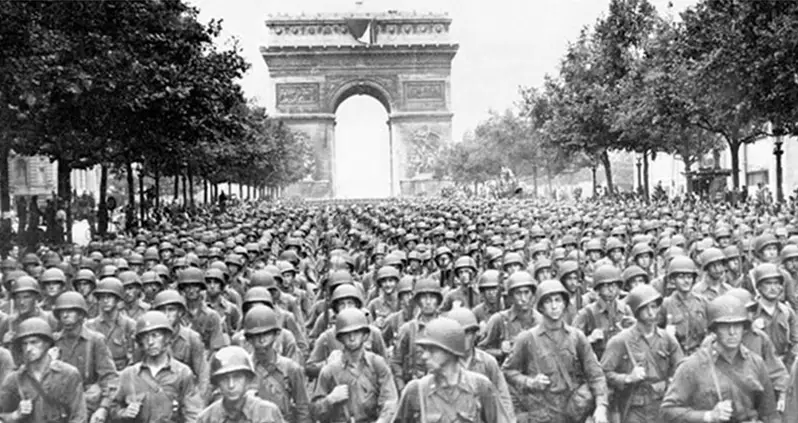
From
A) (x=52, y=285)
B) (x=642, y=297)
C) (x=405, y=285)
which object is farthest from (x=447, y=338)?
(x=52, y=285)

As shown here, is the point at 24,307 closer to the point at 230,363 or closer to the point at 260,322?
the point at 260,322

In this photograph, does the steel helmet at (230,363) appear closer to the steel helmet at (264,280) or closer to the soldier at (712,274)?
the steel helmet at (264,280)

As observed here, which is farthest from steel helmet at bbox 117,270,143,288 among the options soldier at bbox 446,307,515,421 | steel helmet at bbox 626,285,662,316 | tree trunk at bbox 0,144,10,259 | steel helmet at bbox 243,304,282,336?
tree trunk at bbox 0,144,10,259

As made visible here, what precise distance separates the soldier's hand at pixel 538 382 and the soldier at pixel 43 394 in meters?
2.90

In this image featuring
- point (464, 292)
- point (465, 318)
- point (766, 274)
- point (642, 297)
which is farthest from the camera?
point (464, 292)

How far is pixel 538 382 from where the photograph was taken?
735 cm

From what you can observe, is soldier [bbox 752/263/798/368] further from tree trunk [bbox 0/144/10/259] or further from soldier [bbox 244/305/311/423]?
tree trunk [bbox 0/144/10/259]

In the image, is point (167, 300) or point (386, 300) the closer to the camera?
point (167, 300)

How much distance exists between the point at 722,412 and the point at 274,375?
2865 mm

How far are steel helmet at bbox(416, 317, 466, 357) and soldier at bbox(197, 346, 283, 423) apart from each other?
94 centimetres

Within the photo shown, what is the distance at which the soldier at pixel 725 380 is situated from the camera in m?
6.44

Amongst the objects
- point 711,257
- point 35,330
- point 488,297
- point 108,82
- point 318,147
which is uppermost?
point 318,147

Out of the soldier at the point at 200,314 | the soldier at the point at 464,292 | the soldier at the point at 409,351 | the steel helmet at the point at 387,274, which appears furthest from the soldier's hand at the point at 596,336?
the soldier at the point at 200,314

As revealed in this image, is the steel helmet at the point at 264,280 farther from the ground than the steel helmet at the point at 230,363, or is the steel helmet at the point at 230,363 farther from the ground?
the steel helmet at the point at 264,280
